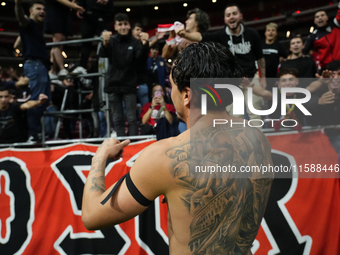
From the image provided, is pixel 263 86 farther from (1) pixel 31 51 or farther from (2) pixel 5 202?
(2) pixel 5 202

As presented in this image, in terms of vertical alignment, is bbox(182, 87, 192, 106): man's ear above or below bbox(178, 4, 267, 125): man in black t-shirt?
below

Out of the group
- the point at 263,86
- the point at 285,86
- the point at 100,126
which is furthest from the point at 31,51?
the point at 285,86

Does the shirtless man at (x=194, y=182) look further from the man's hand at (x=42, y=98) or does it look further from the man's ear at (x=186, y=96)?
the man's hand at (x=42, y=98)

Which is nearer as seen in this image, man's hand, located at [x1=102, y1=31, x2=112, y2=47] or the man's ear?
the man's ear

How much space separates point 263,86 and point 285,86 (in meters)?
0.29

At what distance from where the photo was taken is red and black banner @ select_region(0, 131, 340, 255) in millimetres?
2982

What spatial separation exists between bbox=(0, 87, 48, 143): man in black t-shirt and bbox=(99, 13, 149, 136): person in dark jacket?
1.29 m

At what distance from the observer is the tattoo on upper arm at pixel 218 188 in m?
1.31

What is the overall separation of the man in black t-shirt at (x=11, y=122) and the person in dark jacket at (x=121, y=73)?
1.29m

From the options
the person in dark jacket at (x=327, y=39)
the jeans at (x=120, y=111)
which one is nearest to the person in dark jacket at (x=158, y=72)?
the jeans at (x=120, y=111)

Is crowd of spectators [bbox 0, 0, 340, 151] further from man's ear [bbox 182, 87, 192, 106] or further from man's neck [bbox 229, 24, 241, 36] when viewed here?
man's ear [bbox 182, 87, 192, 106]

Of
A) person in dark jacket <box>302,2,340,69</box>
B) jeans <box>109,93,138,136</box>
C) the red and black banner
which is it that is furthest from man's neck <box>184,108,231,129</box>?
person in dark jacket <box>302,2,340,69</box>

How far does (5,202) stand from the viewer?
3557 mm

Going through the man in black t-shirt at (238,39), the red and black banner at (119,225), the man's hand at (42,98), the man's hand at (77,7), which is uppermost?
the man's hand at (77,7)
